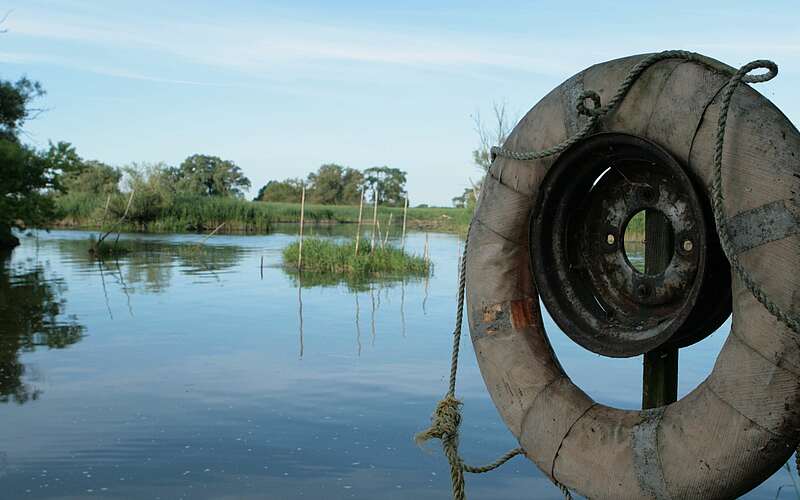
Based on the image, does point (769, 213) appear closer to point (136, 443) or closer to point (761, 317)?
point (761, 317)

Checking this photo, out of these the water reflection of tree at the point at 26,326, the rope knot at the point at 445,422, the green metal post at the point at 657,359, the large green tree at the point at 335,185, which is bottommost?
the water reflection of tree at the point at 26,326

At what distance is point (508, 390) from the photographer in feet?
7.11

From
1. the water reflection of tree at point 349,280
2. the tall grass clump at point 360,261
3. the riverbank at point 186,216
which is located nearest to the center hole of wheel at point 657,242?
the water reflection of tree at point 349,280

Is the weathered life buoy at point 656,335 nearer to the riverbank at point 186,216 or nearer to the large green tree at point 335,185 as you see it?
the riverbank at point 186,216

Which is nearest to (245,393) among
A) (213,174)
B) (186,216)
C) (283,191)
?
(186,216)

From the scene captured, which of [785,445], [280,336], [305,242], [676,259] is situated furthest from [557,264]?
[305,242]

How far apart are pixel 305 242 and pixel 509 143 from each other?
51.7ft

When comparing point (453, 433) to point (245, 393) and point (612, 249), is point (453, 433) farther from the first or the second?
point (245, 393)

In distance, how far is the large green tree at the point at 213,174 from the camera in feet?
243

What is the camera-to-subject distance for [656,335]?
76.2 inches

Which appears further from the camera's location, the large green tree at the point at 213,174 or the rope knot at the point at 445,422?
the large green tree at the point at 213,174

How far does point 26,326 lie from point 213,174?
66.4 metres

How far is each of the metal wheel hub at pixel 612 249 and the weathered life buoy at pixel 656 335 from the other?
0.17 ft

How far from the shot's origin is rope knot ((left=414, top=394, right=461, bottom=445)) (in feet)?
8.02
